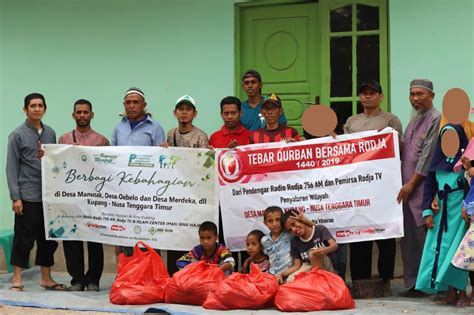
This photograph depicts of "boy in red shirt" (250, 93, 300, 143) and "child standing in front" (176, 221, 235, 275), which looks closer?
"child standing in front" (176, 221, 235, 275)

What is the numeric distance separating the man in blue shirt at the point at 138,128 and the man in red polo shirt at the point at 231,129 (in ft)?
1.82

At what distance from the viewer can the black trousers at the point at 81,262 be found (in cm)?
742

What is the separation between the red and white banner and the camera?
21.9ft

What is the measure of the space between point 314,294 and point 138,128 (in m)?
2.39

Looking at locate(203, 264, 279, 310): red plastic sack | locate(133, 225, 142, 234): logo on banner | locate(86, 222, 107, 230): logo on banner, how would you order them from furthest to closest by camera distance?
locate(86, 222, 107, 230): logo on banner, locate(133, 225, 142, 234): logo on banner, locate(203, 264, 279, 310): red plastic sack

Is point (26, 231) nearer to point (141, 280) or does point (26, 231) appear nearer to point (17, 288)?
point (17, 288)

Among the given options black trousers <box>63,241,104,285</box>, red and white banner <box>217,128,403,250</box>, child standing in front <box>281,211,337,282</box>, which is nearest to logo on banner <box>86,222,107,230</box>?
black trousers <box>63,241,104,285</box>

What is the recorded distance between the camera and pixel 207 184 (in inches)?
280

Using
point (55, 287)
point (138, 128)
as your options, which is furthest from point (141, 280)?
point (138, 128)

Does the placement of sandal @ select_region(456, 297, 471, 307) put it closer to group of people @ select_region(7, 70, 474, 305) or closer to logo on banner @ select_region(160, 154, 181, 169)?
group of people @ select_region(7, 70, 474, 305)

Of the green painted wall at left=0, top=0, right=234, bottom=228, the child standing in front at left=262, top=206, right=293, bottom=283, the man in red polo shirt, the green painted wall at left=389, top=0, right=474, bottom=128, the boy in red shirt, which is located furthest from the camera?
the green painted wall at left=0, top=0, right=234, bottom=228

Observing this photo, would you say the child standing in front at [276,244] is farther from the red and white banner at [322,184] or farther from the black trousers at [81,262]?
the black trousers at [81,262]

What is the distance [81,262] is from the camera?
7492mm

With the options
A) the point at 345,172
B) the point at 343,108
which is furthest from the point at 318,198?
the point at 343,108
